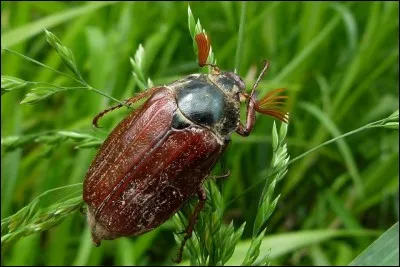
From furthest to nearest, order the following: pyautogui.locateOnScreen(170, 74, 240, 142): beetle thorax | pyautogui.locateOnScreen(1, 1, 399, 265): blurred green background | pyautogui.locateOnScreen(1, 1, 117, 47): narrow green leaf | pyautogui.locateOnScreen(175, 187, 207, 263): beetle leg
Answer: pyautogui.locateOnScreen(1, 1, 399, 265): blurred green background
pyautogui.locateOnScreen(1, 1, 117, 47): narrow green leaf
pyautogui.locateOnScreen(170, 74, 240, 142): beetle thorax
pyautogui.locateOnScreen(175, 187, 207, 263): beetle leg

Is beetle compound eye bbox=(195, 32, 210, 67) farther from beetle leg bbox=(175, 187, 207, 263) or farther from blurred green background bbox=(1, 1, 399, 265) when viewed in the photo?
blurred green background bbox=(1, 1, 399, 265)

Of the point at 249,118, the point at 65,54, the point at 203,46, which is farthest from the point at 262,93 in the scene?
the point at 65,54

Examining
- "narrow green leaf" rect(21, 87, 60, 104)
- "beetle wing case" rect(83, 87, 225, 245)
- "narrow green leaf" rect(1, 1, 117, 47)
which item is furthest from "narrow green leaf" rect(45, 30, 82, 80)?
"narrow green leaf" rect(1, 1, 117, 47)

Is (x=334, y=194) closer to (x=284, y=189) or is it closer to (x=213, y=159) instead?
(x=284, y=189)

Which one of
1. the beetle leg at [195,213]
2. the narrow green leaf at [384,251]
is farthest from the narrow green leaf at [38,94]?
the narrow green leaf at [384,251]

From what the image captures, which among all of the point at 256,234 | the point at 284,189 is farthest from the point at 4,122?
the point at 256,234

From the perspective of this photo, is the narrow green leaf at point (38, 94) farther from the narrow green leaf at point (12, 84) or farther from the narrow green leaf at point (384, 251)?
the narrow green leaf at point (384, 251)
